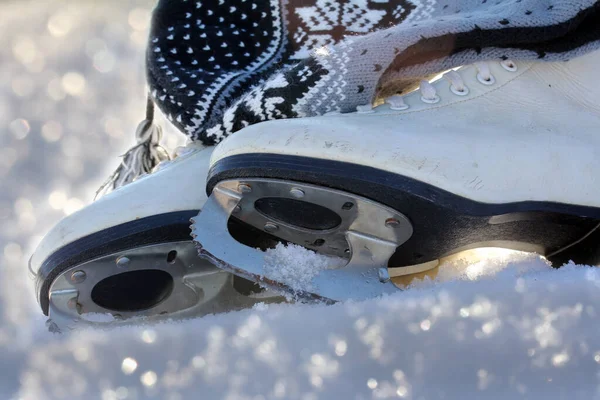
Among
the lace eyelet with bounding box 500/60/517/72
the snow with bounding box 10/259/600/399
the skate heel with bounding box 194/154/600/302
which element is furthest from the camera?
the lace eyelet with bounding box 500/60/517/72

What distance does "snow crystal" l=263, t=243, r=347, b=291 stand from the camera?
1.74ft

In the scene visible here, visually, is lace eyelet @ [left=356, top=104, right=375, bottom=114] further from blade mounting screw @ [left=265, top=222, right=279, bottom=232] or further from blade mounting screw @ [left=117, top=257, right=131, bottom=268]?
blade mounting screw @ [left=117, top=257, right=131, bottom=268]

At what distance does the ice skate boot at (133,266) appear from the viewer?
601 mm

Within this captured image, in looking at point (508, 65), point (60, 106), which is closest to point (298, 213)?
point (508, 65)

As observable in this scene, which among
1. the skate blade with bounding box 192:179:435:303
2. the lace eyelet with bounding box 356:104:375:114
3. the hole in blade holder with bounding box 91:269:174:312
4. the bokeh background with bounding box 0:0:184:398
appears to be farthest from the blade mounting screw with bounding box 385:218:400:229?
the bokeh background with bounding box 0:0:184:398

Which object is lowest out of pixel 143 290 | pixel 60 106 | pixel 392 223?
pixel 60 106

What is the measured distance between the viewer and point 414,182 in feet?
1.73

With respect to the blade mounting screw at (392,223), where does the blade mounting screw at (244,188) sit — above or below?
above

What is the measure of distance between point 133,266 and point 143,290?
0.03 meters

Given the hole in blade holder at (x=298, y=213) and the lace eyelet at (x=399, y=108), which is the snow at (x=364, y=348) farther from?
the lace eyelet at (x=399, y=108)

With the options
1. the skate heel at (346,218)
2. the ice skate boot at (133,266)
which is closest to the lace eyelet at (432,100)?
the skate heel at (346,218)

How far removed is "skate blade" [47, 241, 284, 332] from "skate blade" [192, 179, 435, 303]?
3.0 inches

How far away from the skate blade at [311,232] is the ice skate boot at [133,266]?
69mm

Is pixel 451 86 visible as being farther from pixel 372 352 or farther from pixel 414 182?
pixel 372 352
